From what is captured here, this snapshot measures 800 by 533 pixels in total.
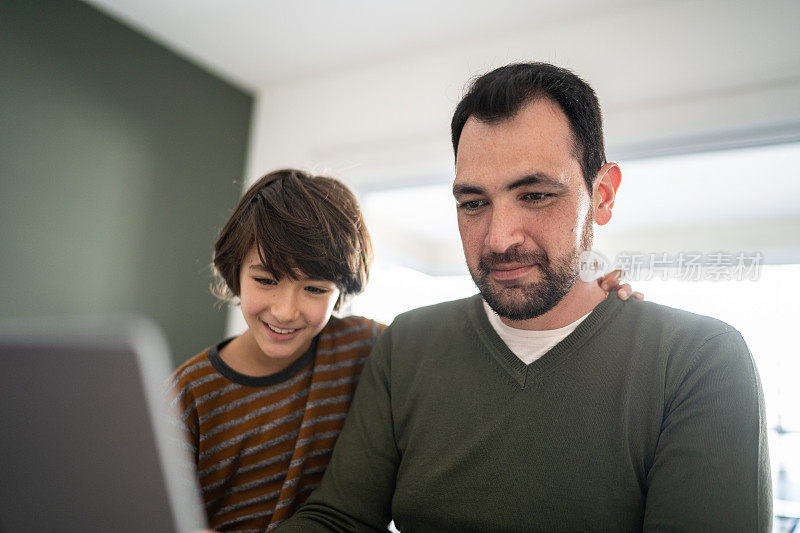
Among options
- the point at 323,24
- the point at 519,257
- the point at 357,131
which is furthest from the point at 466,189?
the point at 357,131

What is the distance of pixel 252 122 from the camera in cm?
341

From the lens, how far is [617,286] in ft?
3.99

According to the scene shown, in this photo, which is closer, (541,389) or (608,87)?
(541,389)

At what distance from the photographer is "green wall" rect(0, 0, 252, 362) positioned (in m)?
2.29

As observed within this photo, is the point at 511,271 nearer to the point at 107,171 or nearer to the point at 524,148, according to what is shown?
the point at 524,148

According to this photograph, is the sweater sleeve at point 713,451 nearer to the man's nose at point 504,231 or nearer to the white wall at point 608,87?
the man's nose at point 504,231

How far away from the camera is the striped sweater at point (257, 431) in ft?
3.99

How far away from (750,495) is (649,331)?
32cm

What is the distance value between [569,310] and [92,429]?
899 millimetres

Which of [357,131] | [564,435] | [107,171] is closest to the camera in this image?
[564,435]

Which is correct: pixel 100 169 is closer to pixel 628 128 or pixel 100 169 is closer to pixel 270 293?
pixel 270 293

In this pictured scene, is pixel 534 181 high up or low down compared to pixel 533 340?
up

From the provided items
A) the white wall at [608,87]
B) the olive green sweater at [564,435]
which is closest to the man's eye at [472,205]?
the olive green sweater at [564,435]

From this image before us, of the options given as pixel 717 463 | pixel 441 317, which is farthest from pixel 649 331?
pixel 441 317
